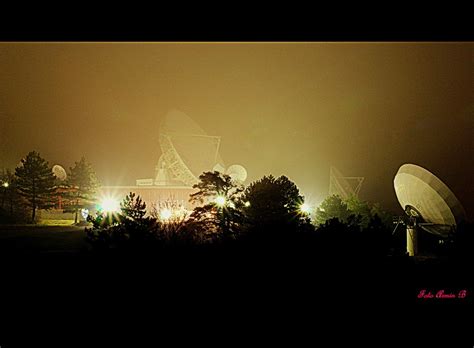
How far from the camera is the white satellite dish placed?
13.2 meters

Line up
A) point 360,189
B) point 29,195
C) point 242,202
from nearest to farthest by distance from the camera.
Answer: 1. point 242,202
2. point 29,195
3. point 360,189

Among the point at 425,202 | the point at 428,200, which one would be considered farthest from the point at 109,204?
the point at 428,200

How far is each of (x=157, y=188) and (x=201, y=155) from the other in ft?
42.1

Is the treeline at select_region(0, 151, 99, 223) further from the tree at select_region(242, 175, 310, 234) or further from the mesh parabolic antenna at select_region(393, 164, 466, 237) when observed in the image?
the mesh parabolic antenna at select_region(393, 164, 466, 237)

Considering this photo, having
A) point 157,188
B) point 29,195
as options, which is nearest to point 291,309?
point 29,195

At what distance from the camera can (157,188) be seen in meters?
32.3

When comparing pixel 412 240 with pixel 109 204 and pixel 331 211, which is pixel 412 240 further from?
pixel 109 204

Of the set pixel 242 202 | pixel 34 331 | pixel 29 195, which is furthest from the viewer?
pixel 29 195

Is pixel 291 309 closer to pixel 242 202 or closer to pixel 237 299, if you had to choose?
pixel 237 299

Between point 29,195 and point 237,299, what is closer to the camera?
point 237,299

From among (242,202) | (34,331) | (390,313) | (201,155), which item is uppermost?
(201,155)

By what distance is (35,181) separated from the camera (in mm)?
24734

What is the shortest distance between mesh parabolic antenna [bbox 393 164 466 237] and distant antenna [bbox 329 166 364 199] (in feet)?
66.6

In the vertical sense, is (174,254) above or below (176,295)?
above
